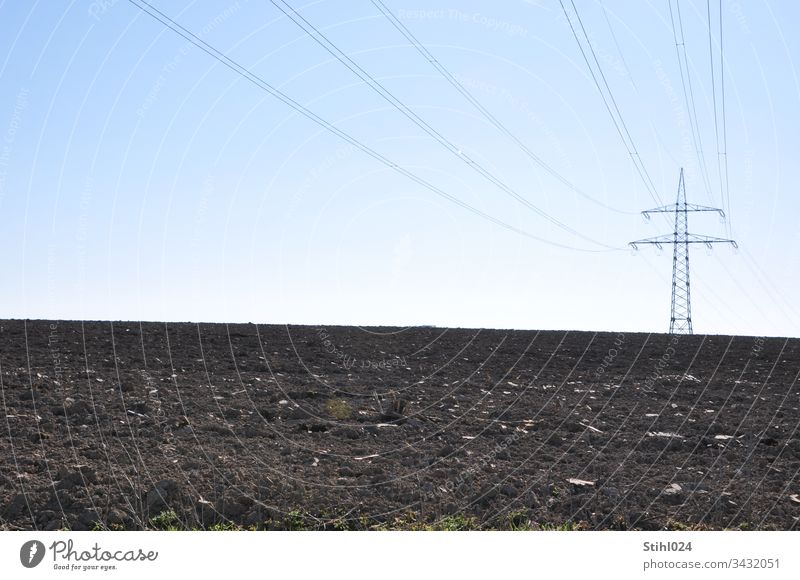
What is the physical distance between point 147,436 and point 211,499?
269 centimetres

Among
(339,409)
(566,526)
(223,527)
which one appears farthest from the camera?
(339,409)

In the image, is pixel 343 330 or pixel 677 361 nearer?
pixel 677 361

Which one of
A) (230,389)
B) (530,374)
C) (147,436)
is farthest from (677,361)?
(147,436)

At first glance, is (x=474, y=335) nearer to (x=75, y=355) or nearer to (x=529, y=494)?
(x=75, y=355)

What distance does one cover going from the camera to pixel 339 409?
12820mm

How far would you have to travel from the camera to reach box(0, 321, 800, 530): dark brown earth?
8.30m

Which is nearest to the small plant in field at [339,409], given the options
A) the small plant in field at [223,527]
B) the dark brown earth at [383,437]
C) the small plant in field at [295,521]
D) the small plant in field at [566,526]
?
the dark brown earth at [383,437]

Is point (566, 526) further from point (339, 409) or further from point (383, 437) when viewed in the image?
point (339, 409)

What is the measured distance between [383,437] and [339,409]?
183cm

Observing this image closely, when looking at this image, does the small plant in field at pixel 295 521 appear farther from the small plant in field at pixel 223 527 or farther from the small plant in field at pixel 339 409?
the small plant in field at pixel 339 409

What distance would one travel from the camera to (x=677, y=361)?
64.3ft

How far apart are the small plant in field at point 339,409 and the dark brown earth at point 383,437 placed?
58 millimetres

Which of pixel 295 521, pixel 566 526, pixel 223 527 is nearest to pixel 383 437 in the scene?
pixel 295 521
